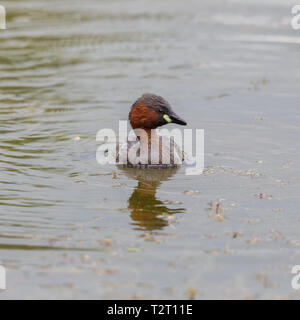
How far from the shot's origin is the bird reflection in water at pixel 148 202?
352 inches

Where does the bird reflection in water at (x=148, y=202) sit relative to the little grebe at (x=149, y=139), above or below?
below

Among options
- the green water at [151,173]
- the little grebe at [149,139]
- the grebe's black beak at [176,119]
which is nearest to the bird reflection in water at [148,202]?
the green water at [151,173]

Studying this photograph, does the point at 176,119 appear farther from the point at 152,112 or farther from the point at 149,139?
the point at 149,139

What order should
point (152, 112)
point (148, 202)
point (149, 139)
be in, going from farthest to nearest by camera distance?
1. point (149, 139)
2. point (152, 112)
3. point (148, 202)

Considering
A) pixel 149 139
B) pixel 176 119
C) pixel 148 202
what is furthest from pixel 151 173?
pixel 148 202

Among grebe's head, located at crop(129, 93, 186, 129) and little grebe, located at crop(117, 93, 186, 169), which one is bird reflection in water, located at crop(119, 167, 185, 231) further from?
grebe's head, located at crop(129, 93, 186, 129)

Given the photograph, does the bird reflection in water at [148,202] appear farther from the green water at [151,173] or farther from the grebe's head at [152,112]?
the grebe's head at [152,112]

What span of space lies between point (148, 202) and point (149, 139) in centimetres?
205

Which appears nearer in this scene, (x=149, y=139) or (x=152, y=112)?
(x=152, y=112)

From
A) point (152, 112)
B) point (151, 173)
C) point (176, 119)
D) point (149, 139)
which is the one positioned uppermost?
point (152, 112)

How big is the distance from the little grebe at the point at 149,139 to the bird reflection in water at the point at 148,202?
16cm

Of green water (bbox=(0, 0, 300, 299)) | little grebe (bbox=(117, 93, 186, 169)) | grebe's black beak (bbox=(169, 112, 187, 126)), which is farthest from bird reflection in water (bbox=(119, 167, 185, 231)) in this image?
grebe's black beak (bbox=(169, 112, 187, 126))

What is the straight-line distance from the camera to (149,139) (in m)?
11.7

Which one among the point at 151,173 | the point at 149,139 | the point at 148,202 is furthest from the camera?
the point at 149,139
